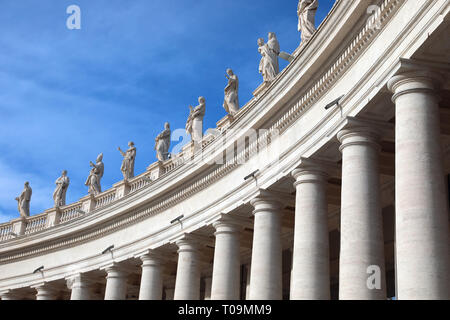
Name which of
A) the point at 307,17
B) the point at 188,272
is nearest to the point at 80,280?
the point at 188,272

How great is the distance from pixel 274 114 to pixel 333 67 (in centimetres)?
1113

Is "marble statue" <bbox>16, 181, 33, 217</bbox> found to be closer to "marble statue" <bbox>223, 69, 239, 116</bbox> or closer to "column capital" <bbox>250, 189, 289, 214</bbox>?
"marble statue" <bbox>223, 69, 239, 116</bbox>

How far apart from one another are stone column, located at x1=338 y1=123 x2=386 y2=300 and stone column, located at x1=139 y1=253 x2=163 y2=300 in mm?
43503

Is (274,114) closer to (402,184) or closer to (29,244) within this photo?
(402,184)

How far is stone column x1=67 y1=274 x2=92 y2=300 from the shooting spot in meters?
99.2

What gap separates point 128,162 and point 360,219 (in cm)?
6410

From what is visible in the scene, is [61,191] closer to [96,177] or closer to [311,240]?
[96,177]

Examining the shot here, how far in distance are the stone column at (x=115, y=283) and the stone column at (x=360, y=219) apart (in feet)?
175

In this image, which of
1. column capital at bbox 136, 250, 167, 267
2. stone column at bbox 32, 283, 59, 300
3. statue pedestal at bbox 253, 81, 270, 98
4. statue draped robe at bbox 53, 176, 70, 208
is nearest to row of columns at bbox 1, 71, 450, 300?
statue pedestal at bbox 253, 81, 270, 98

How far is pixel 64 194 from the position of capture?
120 meters

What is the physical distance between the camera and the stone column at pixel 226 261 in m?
69.0

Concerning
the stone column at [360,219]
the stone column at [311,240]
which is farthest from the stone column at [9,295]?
the stone column at [360,219]
